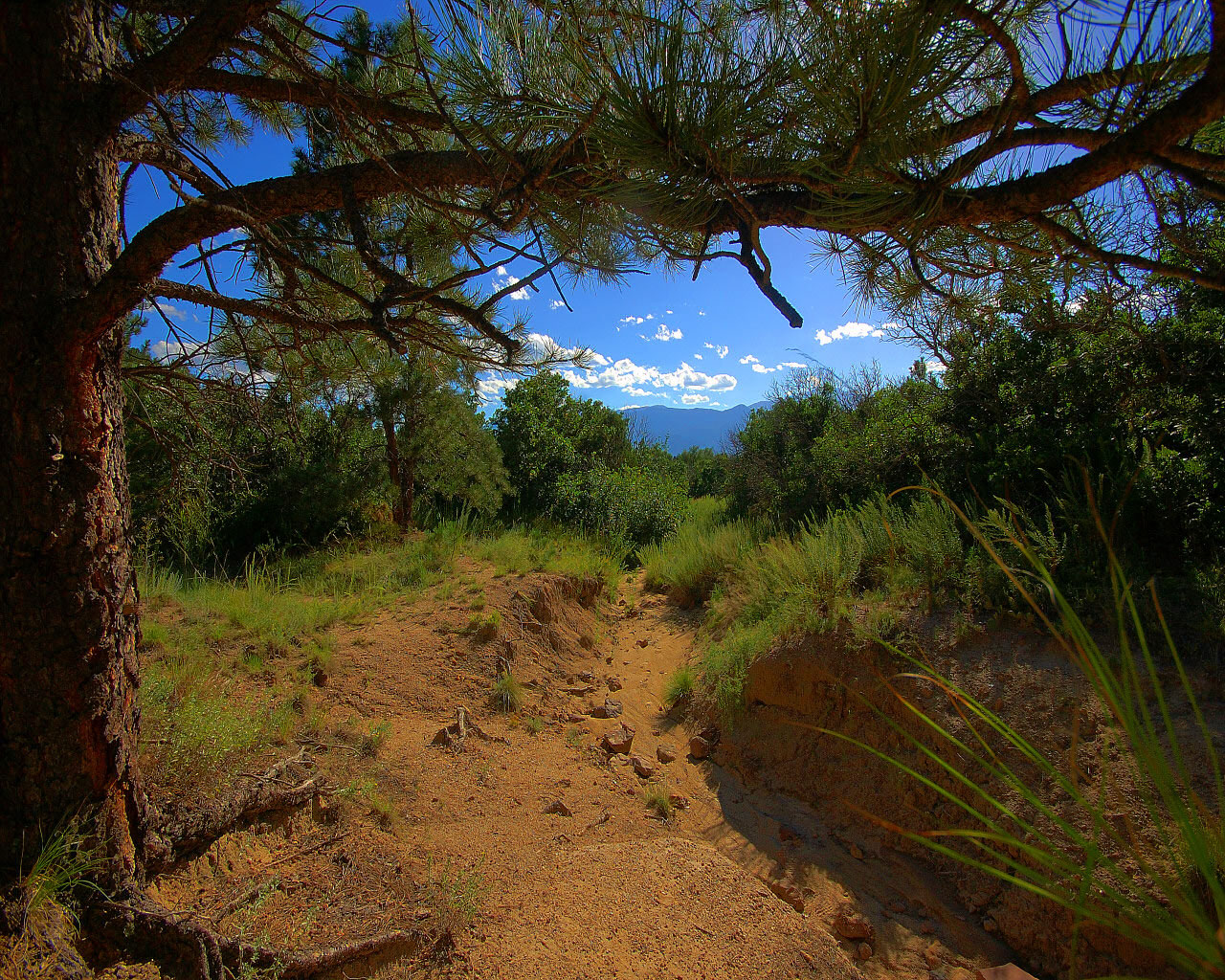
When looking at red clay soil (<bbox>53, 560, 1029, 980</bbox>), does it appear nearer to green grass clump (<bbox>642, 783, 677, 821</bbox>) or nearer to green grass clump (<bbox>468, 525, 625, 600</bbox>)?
green grass clump (<bbox>642, 783, 677, 821</bbox>)

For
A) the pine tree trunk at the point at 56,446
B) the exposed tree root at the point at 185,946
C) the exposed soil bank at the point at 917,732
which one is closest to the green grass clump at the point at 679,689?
the exposed soil bank at the point at 917,732

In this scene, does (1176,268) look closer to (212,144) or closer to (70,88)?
(70,88)

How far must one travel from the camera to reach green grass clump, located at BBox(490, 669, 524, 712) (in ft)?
15.7

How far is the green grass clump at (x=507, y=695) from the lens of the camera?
480 centimetres

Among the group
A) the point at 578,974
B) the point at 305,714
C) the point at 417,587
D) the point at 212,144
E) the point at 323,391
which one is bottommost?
the point at 578,974

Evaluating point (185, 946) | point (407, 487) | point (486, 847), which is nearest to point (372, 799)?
point (486, 847)

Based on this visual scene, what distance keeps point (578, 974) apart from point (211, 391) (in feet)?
11.7

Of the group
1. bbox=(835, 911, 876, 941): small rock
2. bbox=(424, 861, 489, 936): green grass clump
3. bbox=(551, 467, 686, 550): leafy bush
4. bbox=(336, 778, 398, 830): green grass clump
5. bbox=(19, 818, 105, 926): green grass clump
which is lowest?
bbox=(835, 911, 876, 941): small rock

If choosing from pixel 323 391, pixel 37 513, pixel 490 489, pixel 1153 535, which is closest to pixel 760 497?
pixel 490 489

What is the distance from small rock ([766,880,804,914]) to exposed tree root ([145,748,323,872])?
97.5 inches

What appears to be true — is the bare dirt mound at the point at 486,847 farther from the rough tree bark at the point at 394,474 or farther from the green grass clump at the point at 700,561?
the rough tree bark at the point at 394,474

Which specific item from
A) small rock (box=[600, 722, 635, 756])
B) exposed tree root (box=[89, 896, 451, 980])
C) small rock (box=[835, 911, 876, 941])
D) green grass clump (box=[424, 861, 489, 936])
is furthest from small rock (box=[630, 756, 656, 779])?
exposed tree root (box=[89, 896, 451, 980])

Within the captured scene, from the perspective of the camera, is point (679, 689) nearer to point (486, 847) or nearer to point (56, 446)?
point (486, 847)

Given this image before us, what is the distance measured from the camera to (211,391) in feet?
11.8
